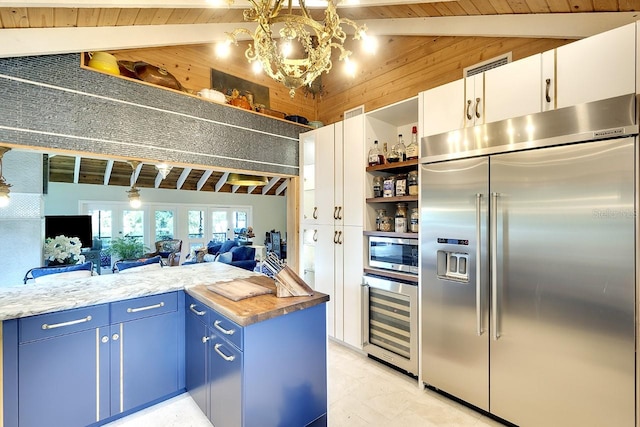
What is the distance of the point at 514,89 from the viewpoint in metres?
1.92

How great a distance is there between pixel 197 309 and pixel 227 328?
479 millimetres

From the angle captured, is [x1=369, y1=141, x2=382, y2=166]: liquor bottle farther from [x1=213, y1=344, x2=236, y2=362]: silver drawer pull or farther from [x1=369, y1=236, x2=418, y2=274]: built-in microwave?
[x1=213, y1=344, x2=236, y2=362]: silver drawer pull

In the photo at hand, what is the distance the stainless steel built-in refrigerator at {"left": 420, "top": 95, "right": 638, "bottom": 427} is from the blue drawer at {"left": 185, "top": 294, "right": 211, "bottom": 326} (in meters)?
1.65

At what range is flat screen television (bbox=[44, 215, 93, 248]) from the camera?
19.1ft

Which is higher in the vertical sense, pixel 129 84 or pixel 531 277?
pixel 129 84

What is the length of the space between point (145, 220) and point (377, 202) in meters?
7.17

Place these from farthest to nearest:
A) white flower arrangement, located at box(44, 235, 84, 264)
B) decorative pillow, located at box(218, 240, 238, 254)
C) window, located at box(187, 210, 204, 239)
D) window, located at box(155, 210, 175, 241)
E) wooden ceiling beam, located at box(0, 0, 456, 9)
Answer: window, located at box(187, 210, 204, 239) → window, located at box(155, 210, 175, 241) → decorative pillow, located at box(218, 240, 238, 254) → white flower arrangement, located at box(44, 235, 84, 264) → wooden ceiling beam, located at box(0, 0, 456, 9)

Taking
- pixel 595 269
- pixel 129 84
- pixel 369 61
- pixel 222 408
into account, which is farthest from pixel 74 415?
pixel 369 61

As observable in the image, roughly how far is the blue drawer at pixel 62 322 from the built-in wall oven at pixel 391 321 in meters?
2.08

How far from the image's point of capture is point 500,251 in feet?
6.26

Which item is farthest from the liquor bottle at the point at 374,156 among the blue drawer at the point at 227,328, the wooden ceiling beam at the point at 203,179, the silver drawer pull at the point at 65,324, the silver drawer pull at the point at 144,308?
the wooden ceiling beam at the point at 203,179

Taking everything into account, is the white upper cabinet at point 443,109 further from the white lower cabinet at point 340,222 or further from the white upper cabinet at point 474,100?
the white lower cabinet at point 340,222

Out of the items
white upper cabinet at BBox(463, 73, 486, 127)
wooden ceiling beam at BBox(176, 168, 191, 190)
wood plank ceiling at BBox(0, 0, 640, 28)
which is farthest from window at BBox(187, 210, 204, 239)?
white upper cabinet at BBox(463, 73, 486, 127)

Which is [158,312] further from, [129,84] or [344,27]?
[344,27]
